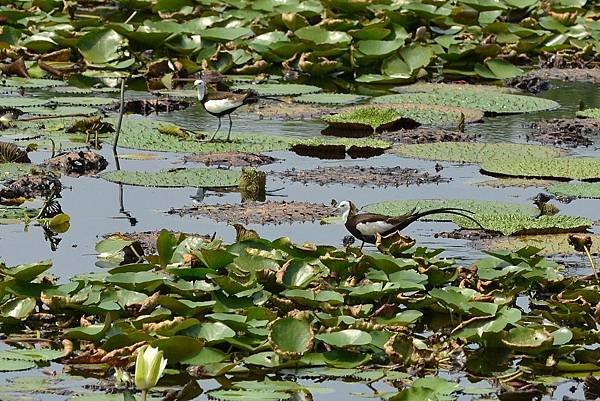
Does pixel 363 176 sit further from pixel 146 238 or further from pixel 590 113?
pixel 590 113

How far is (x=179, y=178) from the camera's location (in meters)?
7.80

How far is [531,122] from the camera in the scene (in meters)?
10.2

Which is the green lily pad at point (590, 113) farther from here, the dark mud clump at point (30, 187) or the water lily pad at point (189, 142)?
the dark mud clump at point (30, 187)

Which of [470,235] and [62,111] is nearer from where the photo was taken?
[470,235]

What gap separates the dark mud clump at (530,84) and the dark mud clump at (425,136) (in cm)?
233

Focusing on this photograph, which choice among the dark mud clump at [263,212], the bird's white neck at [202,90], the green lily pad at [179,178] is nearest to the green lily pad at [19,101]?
the bird's white neck at [202,90]

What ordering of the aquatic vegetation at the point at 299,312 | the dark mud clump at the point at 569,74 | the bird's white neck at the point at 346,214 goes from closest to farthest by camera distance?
the aquatic vegetation at the point at 299,312
the bird's white neck at the point at 346,214
the dark mud clump at the point at 569,74

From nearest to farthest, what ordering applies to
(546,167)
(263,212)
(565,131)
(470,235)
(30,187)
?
(470,235), (263,212), (30,187), (546,167), (565,131)

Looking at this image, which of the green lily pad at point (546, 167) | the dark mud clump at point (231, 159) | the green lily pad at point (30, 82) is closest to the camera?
the green lily pad at point (546, 167)

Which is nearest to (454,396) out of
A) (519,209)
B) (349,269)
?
(349,269)

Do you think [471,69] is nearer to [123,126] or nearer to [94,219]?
[123,126]

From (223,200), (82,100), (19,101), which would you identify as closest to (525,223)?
(223,200)

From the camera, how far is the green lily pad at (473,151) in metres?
8.72

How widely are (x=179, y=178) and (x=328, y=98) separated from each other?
315 cm
